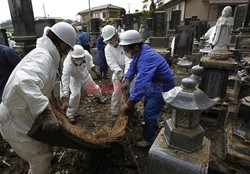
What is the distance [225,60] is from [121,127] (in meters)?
2.73

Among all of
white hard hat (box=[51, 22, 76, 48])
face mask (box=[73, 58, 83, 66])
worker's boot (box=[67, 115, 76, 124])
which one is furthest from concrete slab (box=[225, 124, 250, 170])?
face mask (box=[73, 58, 83, 66])

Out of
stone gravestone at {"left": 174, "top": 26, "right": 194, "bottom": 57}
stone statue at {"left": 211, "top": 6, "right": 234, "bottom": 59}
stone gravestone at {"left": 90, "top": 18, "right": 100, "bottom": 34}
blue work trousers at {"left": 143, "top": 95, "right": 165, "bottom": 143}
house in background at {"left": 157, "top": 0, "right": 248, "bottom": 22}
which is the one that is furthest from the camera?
house in background at {"left": 157, "top": 0, "right": 248, "bottom": 22}

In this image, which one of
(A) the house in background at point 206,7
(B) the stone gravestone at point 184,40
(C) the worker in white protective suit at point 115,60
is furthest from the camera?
(A) the house in background at point 206,7

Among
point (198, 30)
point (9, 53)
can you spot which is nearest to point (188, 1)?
point (198, 30)

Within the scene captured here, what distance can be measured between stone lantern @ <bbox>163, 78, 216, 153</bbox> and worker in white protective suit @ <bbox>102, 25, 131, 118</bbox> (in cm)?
254

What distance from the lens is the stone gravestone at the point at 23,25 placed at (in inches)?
186

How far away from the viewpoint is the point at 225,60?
3523 millimetres

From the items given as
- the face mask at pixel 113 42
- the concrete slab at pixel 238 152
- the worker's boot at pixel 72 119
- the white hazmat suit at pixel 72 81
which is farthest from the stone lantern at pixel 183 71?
the worker's boot at pixel 72 119

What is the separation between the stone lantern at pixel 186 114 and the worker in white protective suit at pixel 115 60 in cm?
254

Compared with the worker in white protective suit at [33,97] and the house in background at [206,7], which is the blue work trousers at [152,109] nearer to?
the worker in white protective suit at [33,97]

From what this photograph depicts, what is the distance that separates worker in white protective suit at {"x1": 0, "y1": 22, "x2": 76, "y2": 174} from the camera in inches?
66.8

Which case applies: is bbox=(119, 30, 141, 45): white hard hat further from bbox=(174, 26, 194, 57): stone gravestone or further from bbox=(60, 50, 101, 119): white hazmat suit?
bbox=(174, 26, 194, 57): stone gravestone

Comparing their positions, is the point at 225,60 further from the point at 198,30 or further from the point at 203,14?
the point at 203,14

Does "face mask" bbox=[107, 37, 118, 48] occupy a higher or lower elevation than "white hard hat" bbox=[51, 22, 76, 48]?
lower
